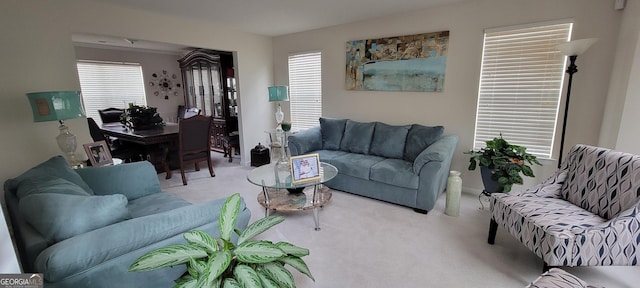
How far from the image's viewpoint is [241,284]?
0.85 metres

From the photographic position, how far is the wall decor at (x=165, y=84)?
21.7 feet

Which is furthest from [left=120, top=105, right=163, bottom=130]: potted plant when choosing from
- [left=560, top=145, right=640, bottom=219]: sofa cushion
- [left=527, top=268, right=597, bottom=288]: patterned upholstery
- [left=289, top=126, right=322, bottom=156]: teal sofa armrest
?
[left=560, top=145, right=640, bottom=219]: sofa cushion

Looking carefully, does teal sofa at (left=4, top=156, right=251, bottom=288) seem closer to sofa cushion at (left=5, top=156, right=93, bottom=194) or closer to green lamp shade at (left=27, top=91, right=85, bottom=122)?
sofa cushion at (left=5, top=156, right=93, bottom=194)

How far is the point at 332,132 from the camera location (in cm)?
410

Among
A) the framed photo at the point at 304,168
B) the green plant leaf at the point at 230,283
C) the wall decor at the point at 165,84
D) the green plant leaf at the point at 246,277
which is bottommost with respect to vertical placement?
the framed photo at the point at 304,168

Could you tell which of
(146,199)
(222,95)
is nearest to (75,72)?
(146,199)

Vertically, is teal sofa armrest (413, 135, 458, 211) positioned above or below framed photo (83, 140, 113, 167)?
below

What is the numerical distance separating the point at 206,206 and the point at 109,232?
41 cm

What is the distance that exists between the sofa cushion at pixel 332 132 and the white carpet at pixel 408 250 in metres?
0.99

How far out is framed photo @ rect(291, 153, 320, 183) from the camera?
261cm

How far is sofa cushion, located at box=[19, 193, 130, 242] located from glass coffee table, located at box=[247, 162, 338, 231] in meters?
1.28

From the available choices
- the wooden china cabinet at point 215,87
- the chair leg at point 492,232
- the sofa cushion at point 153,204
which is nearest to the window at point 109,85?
the wooden china cabinet at point 215,87

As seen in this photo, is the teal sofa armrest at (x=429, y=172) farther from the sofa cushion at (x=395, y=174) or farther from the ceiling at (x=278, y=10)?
the ceiling at (x=278, y=10)

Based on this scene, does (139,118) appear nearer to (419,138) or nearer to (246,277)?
(419,138)
